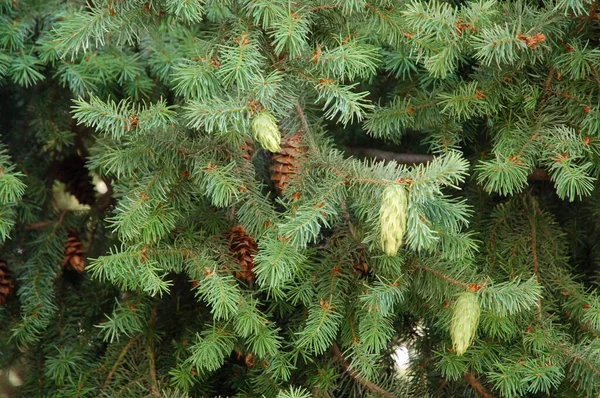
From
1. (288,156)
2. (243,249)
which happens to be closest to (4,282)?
(243,249)

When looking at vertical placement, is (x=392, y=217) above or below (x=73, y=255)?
above

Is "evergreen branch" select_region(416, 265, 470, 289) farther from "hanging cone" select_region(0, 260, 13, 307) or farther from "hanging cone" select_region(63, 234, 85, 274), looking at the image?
"hanging cone" select_region(0, 260, 13, 307)

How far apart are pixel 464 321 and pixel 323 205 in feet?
0.86

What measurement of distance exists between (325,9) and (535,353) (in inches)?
25.3

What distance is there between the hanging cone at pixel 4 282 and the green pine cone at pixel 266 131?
755 millimetres

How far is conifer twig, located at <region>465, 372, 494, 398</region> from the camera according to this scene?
125 cm

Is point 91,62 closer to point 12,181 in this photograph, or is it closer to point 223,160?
point 12,181

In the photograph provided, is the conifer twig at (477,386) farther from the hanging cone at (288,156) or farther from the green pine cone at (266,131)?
the green pine cone at (266,131)

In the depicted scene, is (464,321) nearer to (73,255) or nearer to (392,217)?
(392,217)

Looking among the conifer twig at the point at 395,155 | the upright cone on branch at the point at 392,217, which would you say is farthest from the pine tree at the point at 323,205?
the conifer twig at the point at 395,155

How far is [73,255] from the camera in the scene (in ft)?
Answer: 4.88

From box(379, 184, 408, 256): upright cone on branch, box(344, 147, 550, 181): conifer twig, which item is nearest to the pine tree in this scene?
box(379, 184, 408, 256): upright cone on branch

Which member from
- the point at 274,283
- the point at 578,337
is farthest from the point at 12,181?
the point at 578,337

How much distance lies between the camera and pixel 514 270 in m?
1.26
